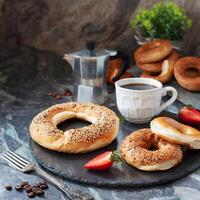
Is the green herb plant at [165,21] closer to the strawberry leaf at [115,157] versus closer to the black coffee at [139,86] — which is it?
the black coffee at [139,86]

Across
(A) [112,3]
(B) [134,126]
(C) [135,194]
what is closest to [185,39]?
(A) [112,3]

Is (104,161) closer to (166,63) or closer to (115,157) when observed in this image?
(115,157)

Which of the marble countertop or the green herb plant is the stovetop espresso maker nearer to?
the marble countertop

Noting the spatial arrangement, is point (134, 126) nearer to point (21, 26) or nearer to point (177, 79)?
point (177, 79)

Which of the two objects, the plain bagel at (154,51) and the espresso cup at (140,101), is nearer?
the espresso cup at (140,101)

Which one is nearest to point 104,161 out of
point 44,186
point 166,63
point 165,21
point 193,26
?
point 44,186

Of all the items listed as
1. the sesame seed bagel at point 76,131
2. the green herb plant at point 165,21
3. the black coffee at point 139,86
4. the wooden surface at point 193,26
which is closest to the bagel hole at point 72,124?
the sesame seed bagel at point 76,131

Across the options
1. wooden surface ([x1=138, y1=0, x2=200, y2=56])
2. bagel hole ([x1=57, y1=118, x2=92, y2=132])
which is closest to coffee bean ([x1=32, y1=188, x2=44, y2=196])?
bagel hole ([x1=57, y1=118, x2=92, y2=132])
